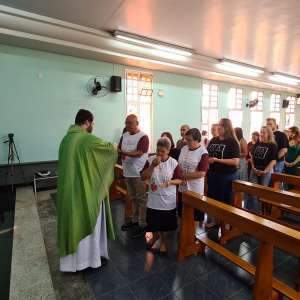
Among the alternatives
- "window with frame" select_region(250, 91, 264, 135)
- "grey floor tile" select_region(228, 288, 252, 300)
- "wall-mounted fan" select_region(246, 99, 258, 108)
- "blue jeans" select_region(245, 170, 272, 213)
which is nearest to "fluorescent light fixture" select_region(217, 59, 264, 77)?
"wall-mounted fan" select_region(246, 99, 258, 108)

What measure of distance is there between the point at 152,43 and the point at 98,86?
64.1 inches

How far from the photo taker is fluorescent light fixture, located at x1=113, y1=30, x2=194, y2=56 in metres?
4.21

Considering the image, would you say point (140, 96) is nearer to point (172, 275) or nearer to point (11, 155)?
point (11, 155)

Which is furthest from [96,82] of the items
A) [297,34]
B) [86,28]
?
[297,34]

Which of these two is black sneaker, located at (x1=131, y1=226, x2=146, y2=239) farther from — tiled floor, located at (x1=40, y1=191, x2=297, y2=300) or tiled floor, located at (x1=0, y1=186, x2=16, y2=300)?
tiled floor, located at (x1=0, y1=186, x2=16, y2=300)

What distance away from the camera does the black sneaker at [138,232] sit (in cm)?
281

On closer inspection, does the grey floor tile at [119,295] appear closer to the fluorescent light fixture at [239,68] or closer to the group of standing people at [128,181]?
the group of standing people at [128,181]

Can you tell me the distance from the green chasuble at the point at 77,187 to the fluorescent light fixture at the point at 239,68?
5224mm

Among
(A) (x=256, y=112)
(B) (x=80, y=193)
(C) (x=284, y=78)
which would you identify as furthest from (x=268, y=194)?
(A) (x=256, y=112)

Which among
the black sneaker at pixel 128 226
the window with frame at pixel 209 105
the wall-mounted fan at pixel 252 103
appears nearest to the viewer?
the black sneaker at pixel 128 226

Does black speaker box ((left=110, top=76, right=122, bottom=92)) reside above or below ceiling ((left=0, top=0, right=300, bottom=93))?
below

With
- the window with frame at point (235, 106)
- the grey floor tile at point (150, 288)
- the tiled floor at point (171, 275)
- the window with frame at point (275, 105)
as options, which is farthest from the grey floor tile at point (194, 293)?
the window with frame at point (275, 105)

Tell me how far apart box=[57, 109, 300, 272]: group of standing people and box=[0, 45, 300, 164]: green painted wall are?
2.75 m

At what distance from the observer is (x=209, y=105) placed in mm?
7980
